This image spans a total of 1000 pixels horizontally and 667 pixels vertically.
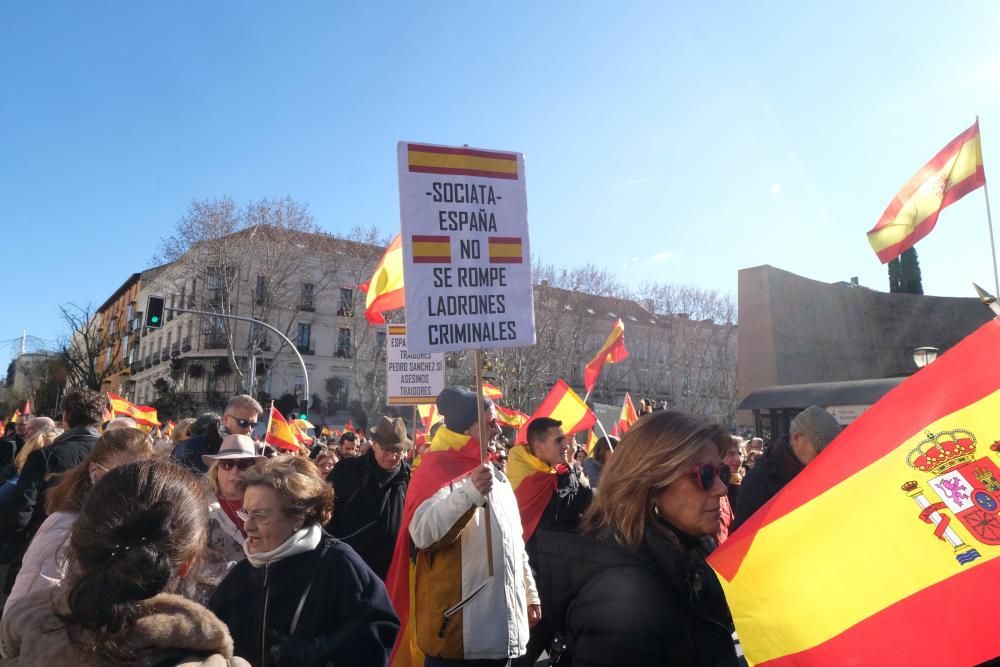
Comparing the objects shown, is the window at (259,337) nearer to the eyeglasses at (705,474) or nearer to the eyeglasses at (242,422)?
the eyeglasses at (242,422)

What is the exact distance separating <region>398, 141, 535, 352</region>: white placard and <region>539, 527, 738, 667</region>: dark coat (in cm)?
176

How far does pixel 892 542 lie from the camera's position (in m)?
1.81

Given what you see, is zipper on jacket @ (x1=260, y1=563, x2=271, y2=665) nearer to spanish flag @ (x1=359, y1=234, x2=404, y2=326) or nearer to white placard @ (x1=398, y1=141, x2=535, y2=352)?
white placard @ (x1=398, y1=141, x2=535, y2=352)

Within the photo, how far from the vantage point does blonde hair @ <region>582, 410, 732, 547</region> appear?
211 centimetres

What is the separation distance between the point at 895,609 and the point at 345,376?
48010 millimetres

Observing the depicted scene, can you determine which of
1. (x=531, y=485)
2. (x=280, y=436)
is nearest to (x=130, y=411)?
(x=280, y=436)

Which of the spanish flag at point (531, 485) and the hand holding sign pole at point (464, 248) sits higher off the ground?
the hand holding sign pole at point (464, 248)

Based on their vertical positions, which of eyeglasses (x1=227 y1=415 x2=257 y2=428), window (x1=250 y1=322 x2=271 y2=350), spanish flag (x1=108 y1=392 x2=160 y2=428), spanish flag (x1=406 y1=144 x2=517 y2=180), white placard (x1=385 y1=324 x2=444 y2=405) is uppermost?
window (x1=250 y1=322 x2=271 y2=350)

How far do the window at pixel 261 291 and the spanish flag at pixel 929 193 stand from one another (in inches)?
1237

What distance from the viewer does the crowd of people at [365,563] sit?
1.58 m

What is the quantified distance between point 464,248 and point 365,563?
169cm

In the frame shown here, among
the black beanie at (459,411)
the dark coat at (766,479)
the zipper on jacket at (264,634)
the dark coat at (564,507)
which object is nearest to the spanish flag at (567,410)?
the dark coat at (564,507)

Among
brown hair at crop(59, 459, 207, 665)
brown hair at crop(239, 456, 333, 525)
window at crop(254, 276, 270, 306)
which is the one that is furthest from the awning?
window at crop(254, 276, 270, 306)

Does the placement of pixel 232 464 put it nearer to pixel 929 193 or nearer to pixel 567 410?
pixel 567 410
